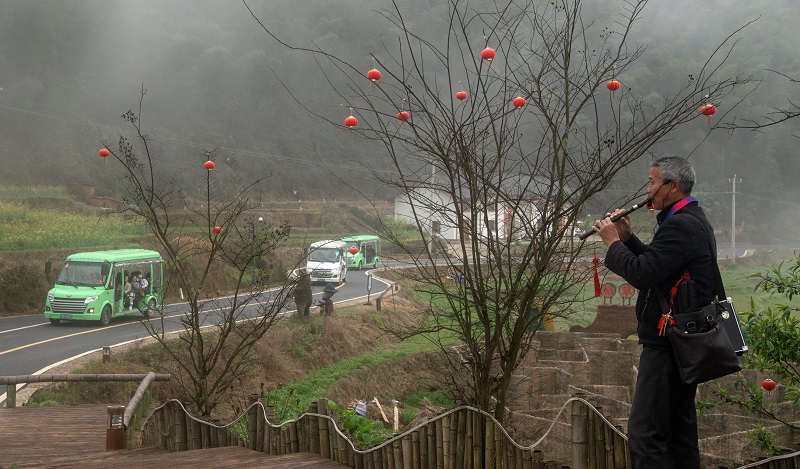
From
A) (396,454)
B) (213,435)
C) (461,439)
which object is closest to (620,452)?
(461,439)

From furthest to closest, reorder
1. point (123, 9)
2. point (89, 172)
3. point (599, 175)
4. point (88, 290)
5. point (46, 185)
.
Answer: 1. point (123, 9)
2. point (89, 172)
3. point (46, 185)
4. point (88, 290)
5. point (599, 175)

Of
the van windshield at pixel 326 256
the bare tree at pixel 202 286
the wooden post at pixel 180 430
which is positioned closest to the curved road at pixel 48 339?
the bare tree at pixel 202 286

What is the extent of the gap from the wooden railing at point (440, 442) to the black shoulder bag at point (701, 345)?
2.32 feet

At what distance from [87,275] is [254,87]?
38.0 meters

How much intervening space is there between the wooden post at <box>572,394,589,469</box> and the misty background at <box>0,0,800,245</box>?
32.3 meters

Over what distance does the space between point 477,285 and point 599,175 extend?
0.76 meters

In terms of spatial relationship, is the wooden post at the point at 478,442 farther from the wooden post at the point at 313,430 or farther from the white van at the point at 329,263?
the white van at the point at 329,263

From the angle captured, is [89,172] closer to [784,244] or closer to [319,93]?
[319,93]

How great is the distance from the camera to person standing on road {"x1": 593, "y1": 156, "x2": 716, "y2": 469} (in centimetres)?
278

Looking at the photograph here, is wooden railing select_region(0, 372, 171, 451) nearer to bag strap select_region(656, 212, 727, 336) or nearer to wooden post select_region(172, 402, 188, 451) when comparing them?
wooden post select_region(172, 402, 188, 451)

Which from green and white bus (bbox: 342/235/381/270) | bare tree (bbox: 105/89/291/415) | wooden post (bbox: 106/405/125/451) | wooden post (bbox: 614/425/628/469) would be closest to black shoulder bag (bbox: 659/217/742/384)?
wooden post (bbox: 614/425/628/469)

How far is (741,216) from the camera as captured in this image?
4831 centimetres

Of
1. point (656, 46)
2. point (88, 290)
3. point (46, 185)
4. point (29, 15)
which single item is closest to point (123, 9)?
point (29, 15)

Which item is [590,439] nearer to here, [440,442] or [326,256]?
[440,442]
